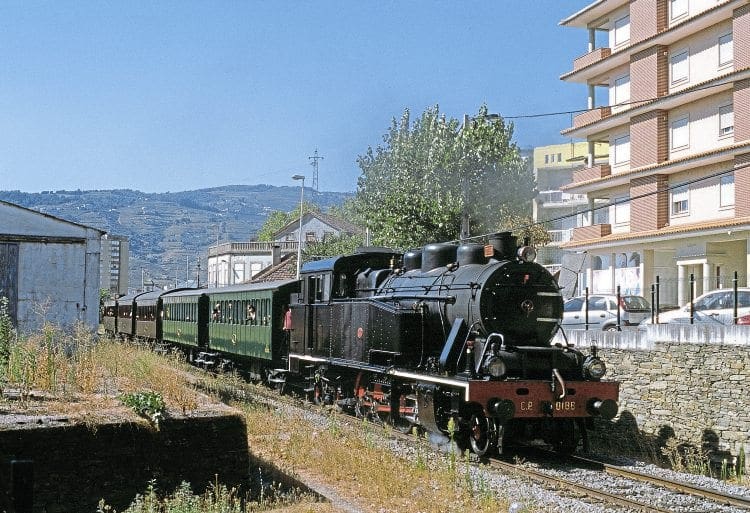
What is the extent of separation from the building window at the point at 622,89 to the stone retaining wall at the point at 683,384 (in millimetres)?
20013

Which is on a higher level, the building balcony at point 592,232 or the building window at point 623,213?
the building window at point 623,213

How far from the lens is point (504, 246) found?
14688mm

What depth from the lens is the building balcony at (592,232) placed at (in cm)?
3769

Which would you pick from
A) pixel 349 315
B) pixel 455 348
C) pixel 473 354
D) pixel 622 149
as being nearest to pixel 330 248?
pixel 622 149

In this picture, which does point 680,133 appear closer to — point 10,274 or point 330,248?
point 10,274

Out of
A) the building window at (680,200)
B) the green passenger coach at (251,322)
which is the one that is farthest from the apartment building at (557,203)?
the green passenger coach at (251,322)

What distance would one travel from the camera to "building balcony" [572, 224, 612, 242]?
37688 mm

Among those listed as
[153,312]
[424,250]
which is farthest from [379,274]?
[153,312]

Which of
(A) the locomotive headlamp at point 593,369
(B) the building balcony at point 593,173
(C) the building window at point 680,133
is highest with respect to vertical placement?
(C) the building window at point 680,133

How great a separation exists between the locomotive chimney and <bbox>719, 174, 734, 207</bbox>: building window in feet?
62.1

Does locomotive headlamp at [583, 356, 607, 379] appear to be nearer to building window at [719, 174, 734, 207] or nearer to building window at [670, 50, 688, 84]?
building window at [719, 174, 734, 207]

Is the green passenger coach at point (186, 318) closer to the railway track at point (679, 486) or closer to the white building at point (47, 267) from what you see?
the white building at point (47, 267)

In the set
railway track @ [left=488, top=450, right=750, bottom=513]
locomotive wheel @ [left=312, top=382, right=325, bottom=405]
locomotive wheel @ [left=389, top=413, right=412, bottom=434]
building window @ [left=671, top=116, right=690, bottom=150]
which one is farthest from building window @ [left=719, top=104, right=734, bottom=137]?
railway track @ [left=488, top=450, right=750, bottom=513]

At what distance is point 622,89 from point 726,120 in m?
7.17
